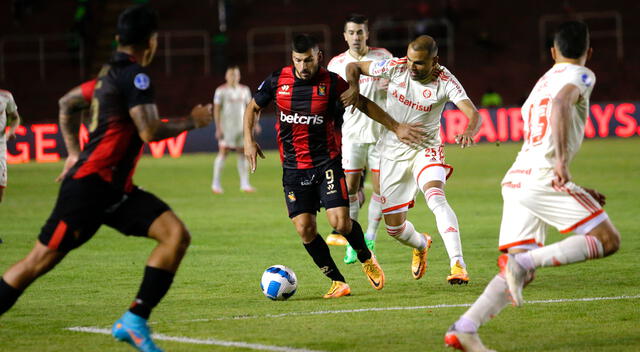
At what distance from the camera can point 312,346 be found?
6438 millimetres

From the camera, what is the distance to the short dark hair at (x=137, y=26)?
6152 mm

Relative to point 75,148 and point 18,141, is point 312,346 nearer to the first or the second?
point 75,148

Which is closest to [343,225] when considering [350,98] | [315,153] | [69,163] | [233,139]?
[315,153]

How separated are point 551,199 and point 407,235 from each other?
3311mm

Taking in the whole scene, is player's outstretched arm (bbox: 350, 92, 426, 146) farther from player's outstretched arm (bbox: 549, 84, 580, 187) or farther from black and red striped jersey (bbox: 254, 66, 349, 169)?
player's outstretched arm (bbox: 549, 84, 580, 187)

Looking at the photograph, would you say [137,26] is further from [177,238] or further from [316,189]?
[316,189]

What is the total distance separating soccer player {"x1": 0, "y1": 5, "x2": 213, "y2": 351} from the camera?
6023mm

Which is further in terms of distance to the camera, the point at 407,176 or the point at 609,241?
the point at 407,176

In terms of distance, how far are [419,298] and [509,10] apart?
26187 millimetres

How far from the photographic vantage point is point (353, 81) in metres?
8.78

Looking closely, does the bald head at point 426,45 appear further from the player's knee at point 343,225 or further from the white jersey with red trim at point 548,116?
the white jersey with red trim at point 548,116

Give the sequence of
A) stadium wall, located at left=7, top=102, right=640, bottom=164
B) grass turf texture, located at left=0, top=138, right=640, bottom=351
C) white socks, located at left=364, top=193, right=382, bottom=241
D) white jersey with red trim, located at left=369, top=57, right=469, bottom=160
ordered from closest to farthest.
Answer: grass turf texture, located at left=0, top=138, right=640, bottom=351 → white jersey with red trim, located at left=369, top=57, right=469, bottom=160 → white socks, located at left=364, top=193, right=382, bottom=241 → stadium wall, located at left=7, top=102, right=640, bottom=164

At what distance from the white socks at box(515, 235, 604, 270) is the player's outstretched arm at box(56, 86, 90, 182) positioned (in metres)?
2.72

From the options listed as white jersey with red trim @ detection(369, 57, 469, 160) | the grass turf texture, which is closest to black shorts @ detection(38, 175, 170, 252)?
the grass turf texture
